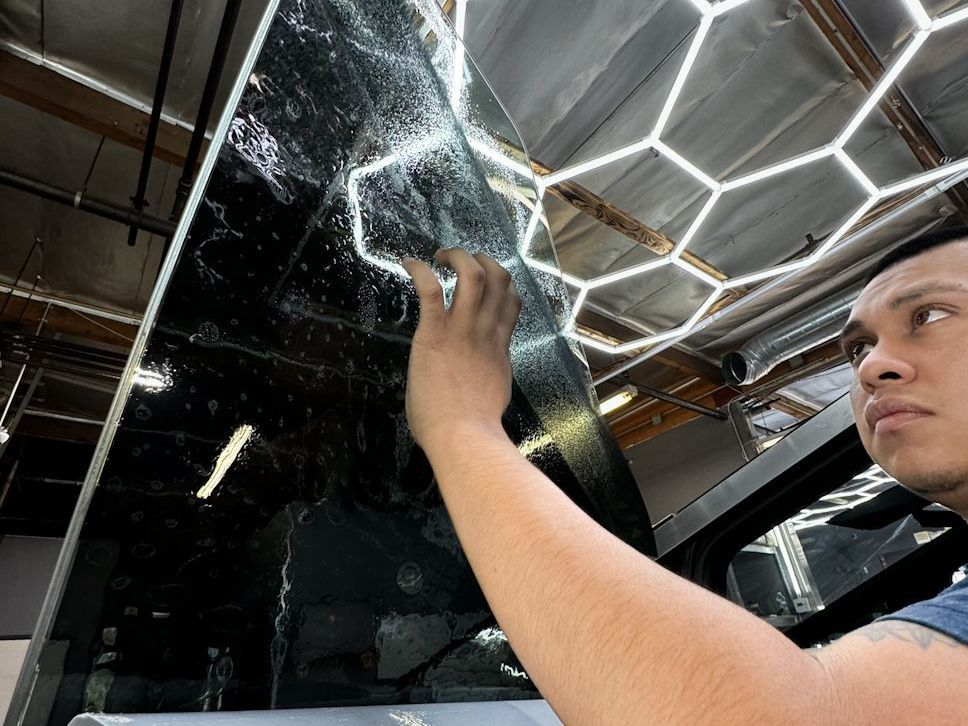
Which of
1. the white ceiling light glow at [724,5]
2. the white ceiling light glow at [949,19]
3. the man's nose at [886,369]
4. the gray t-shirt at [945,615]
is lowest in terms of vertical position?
the gray t-shirt at [945,615]

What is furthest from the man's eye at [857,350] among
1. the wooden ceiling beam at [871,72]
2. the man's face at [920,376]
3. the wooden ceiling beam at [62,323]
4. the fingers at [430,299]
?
the wooden ceiling beam at [62,323]

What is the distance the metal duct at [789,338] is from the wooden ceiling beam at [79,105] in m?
3.19

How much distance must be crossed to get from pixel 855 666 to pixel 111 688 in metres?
0.49

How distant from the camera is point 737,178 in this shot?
2141mm

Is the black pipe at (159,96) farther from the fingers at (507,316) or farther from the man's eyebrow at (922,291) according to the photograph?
the man's eyebrow at (922,291)

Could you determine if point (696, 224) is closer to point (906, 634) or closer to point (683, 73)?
point (683, 73)

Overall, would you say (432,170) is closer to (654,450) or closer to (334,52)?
(334,52)

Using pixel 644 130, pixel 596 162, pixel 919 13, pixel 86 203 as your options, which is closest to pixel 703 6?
pixel 644 130

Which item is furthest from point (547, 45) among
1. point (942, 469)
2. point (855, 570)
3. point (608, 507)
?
point (855, 570)

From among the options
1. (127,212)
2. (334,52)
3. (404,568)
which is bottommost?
(404,568)

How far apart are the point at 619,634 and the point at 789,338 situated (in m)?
3.33

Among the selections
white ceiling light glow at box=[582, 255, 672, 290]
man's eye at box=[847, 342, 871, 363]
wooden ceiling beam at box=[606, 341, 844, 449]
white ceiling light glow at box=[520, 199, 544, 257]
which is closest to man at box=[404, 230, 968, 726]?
white ceiling light glow at box=[520, 199, 544, 257]

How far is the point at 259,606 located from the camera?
0.46m

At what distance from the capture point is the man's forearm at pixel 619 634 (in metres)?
0.27
